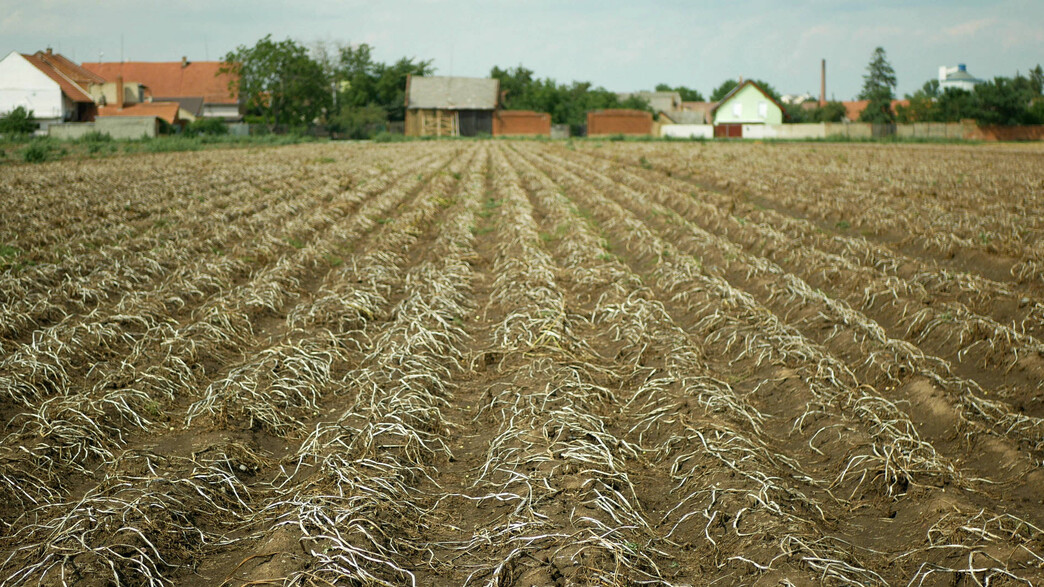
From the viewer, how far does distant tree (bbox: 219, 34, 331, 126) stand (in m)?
64.1

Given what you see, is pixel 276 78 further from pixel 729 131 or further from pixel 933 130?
pixel 933 130

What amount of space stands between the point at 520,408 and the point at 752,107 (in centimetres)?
7471

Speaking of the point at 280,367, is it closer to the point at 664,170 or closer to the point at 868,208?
the point at 868,208

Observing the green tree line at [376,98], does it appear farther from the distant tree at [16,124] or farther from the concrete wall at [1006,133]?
the distant tree at [16,124]

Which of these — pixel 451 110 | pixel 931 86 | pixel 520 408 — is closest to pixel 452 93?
pixel 451 110

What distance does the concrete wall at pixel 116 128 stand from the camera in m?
47.6

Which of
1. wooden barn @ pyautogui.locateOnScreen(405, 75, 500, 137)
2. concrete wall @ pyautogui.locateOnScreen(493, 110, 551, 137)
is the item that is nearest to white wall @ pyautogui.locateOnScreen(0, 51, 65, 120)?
wooden barn @ pyautogui.locateOnScreen(405, 75, 500, 137)

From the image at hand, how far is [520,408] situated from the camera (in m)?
6.08

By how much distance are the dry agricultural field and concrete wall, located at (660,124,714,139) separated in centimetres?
5448

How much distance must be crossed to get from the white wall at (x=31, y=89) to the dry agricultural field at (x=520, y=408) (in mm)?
58629

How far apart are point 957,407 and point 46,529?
254 inches

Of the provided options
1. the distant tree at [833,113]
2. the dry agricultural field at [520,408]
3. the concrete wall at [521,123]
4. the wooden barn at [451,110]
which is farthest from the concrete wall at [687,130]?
the dry agricultural field at [520,408]

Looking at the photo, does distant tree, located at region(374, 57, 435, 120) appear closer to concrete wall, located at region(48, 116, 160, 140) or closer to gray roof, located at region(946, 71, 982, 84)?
concrete wall, located at region(48, 116, 160, 140)

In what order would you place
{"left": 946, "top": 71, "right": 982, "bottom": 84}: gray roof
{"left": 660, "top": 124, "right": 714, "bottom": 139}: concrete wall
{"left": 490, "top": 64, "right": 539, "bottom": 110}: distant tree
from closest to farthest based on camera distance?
1. {"left": 660, "top": 124, "right": 714, "bottom": 139}: concrete wall
2. {"left": 490, "top": 64, "right": 539, "bottom": 110}: distant tree
3. {"left": 946, "top": 71, "right": 982, "bottom": 84}: gray roof
